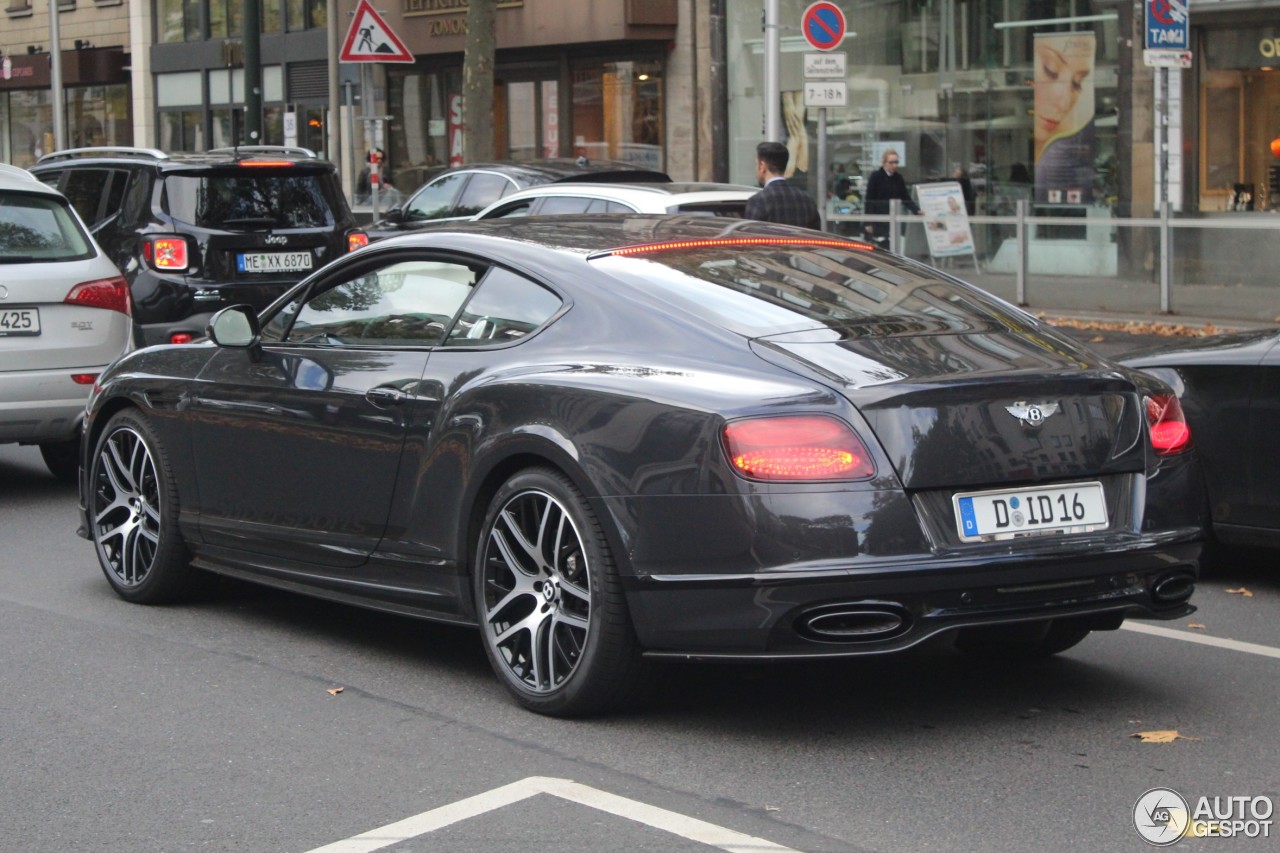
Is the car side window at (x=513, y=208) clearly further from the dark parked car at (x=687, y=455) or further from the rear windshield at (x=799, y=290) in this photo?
the rear windshield at (x=799, y=290)

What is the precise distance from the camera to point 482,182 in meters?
16.8

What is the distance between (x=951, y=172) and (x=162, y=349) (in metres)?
19.2

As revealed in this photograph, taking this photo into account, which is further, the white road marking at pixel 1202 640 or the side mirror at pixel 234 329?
the side mirror at pixel 234 329

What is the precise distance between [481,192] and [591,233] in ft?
34.8

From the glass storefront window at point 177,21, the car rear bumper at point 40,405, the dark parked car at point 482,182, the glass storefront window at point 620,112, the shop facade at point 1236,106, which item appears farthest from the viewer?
the glass storefront window at point 177,21

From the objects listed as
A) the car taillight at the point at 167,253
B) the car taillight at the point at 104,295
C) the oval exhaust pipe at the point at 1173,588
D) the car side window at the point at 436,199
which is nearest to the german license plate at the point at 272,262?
the car taillight at the point at 167,253

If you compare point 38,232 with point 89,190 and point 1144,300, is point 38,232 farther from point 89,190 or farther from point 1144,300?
point 1144,300

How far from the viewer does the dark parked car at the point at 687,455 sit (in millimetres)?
5027

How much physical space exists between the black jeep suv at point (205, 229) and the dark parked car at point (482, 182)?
1.91 m

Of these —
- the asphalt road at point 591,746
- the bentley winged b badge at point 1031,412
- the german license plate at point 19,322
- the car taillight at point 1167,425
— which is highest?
the german license plate at point 19,322

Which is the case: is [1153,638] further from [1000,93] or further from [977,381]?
[1000,93]

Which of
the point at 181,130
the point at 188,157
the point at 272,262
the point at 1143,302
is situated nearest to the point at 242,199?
the point at 272,262

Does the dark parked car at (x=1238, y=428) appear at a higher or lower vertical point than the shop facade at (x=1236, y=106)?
lower

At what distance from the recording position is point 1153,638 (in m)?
6.68
